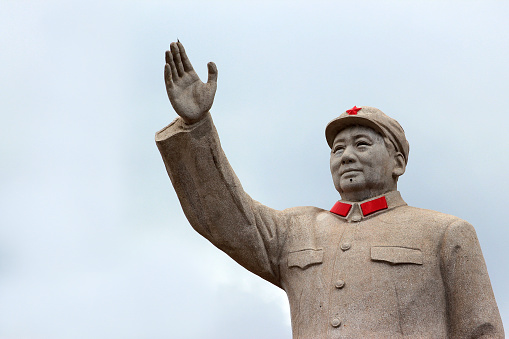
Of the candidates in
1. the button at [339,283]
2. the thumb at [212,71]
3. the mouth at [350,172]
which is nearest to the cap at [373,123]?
Answer: the mouth at [350,172]

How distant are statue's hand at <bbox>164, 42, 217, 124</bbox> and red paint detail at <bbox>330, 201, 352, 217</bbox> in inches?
75.3

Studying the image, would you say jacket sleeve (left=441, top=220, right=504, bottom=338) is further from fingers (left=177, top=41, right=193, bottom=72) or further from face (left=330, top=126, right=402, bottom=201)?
fingers (left=177, top=41, right=193, bottom=72)

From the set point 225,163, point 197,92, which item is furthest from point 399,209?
point 197,92

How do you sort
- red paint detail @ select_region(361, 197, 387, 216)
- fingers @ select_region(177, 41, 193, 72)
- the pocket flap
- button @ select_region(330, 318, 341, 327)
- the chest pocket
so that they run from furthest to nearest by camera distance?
red paint detail @ select_region(361, 197, 387, 216) → the chest pocket → fingers @ select_region(177, 41, 193, 72) → the pocket flap → button @ select_region(330, 318, 341, 327)

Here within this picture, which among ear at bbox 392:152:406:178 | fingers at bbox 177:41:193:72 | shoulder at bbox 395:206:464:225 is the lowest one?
shoulder at bbox 395:206:464:225

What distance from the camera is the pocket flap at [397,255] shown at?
361 inches

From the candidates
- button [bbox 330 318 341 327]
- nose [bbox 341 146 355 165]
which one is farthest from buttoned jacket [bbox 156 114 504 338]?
nose [bbox 341 146 355 165]

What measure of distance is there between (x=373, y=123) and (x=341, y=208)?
3.36 ft

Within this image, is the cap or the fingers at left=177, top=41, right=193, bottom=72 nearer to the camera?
the fingers at left=177, top=41, right=193, bottom=72

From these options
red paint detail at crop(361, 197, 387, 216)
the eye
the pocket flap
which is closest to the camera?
the pocket flap

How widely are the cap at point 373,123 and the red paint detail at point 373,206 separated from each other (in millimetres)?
720

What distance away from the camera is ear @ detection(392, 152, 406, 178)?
10.1 metres

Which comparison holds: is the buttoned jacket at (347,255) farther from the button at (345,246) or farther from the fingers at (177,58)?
the fingers at (177,58)

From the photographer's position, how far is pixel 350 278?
9219 millimetres
